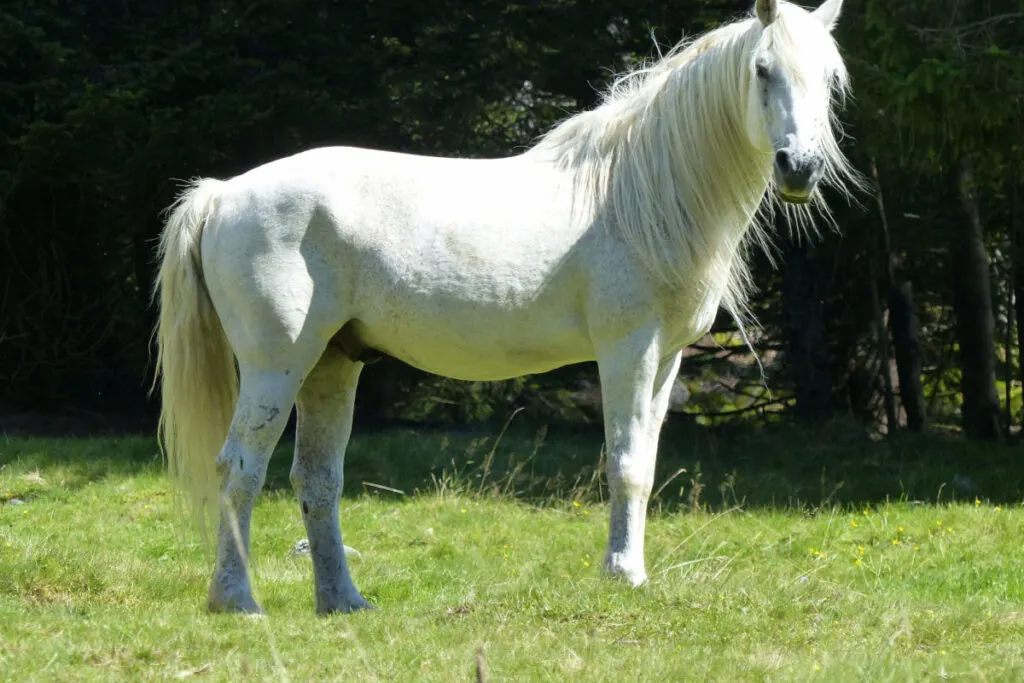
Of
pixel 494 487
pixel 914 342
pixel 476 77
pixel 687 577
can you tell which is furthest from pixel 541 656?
pixel 914 342

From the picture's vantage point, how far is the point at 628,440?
5727 mm

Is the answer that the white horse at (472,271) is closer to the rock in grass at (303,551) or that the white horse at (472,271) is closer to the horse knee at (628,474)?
the horse knee at (628,474)

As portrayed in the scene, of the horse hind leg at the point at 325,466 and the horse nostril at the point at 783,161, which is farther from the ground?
the horse nostril at the point at 783,161

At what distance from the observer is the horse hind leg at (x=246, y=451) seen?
5.74m

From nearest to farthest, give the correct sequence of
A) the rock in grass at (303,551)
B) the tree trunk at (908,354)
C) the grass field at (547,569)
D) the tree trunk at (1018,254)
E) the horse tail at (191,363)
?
1. the grass field at (547,569)
2. the horse tail at (191,363)
3. the rock in grass at (303,551)
4. the tree trunk at (1018,254)
5. the tree trunk at (908,354)

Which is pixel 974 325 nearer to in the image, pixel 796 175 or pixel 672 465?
pixel 672 465

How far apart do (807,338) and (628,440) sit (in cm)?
816

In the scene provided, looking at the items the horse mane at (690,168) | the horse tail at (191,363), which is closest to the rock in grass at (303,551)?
the horse tail at (191,363)

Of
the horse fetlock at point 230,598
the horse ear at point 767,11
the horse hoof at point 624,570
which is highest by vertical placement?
the horse ear at point 767,11

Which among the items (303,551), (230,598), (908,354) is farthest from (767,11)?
(908,354)

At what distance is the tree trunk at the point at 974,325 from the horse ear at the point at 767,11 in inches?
304

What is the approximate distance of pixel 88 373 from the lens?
44.6 ft

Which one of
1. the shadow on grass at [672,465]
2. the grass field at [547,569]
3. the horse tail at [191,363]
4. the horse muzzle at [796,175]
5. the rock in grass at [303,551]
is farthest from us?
the shadow on grass at [672,465]

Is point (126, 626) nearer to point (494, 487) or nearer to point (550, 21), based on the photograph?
point (494, 487)
